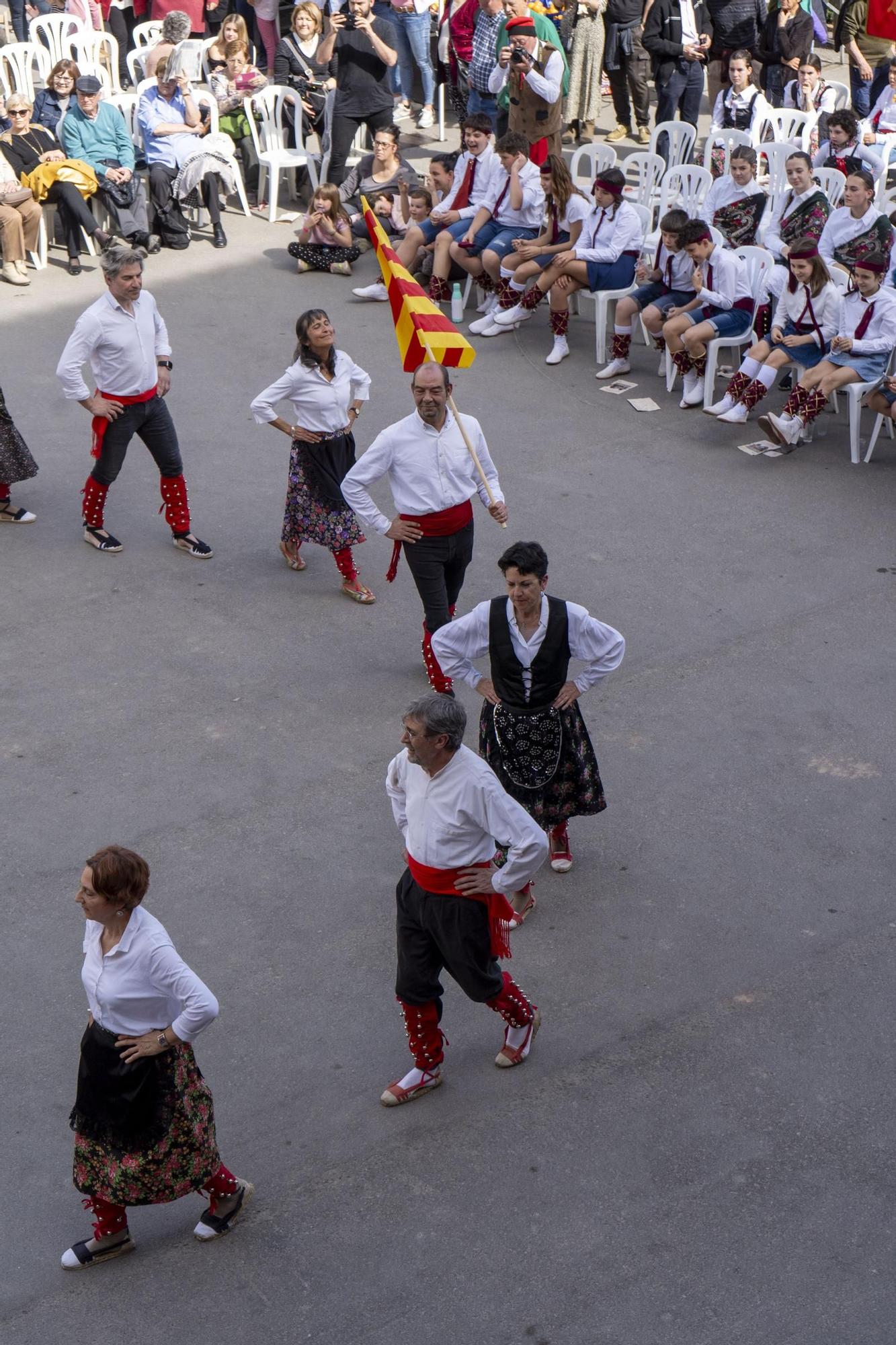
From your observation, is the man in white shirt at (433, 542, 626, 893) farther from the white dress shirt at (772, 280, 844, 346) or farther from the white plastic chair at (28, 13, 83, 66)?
the white plastic chair at (28, 13, 83, 66)

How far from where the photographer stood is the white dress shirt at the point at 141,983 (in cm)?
384

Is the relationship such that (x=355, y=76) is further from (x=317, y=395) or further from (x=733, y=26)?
(x=317, y=395)

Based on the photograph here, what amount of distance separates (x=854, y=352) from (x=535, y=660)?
5091 millimetres

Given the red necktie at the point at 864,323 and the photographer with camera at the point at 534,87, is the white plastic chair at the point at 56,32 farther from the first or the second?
the red necktie at the point at 864,323

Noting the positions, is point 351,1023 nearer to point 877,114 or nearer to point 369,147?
point 877,114

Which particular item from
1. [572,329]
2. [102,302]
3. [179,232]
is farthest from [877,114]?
[102,302]

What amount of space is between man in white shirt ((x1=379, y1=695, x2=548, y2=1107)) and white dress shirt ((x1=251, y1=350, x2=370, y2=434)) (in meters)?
3.42

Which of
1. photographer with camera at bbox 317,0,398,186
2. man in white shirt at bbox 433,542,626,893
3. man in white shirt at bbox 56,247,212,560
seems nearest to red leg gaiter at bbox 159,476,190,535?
man in white shirt at bbox 56,247,212,560

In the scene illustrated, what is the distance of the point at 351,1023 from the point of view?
5094mm

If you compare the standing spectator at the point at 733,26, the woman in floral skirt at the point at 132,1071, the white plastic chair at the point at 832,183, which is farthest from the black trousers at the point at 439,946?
the standing spectator at the point at 733,26

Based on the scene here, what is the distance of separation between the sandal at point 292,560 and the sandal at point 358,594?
0.36 meters

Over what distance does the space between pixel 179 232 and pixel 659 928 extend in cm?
958

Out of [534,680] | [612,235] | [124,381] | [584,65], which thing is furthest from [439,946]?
[584,65]

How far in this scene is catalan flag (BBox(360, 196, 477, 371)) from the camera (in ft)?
21.1
